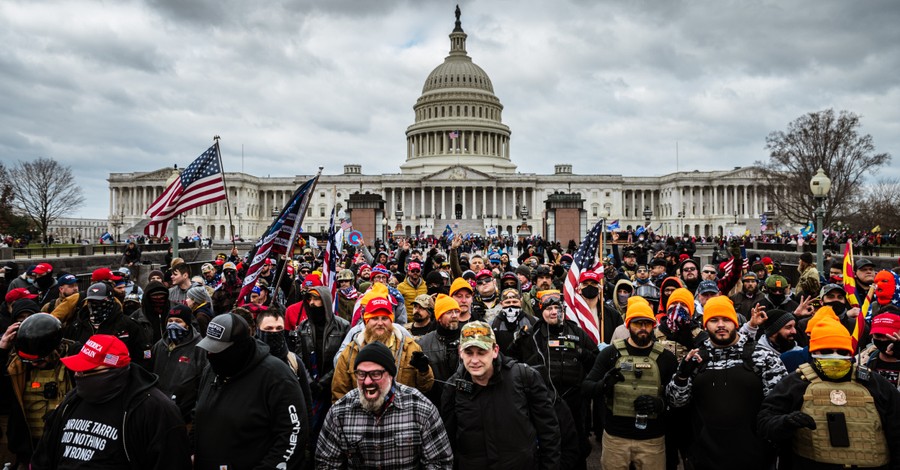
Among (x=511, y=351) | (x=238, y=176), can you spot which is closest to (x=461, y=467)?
(x=511, y=351)

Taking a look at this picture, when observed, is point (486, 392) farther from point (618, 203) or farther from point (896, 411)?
point (618, 203)

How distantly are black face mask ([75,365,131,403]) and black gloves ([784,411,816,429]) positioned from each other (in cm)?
443

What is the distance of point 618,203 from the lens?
354 ft

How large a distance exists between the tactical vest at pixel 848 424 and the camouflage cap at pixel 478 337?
7.44ft

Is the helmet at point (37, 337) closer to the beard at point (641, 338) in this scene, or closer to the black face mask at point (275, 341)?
the black face mask at point (275, 341)

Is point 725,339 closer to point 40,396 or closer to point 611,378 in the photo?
point 611,378

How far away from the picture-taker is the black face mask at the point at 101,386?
3.89m

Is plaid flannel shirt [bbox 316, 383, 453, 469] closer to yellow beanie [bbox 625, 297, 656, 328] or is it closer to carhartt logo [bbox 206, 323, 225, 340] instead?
carhartt logo [bbox 206, 323, 225, 340]

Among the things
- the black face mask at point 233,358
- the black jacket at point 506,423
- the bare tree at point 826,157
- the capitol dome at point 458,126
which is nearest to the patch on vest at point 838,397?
the black jacket at point 506,423

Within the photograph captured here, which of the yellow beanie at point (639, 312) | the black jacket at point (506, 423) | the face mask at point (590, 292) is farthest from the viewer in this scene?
the face mask at point (590, 292)

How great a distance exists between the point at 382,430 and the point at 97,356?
1.84 metres

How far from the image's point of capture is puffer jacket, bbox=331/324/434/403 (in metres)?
5.21

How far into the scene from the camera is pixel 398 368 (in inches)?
212

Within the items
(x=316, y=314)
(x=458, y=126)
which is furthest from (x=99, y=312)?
(x=458, y=126)
